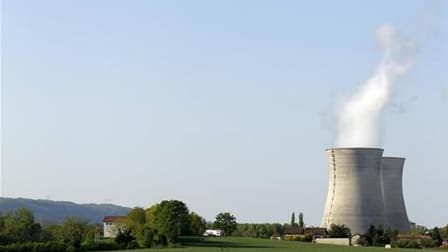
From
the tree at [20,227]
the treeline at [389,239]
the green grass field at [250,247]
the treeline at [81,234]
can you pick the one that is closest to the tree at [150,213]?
the treeline at [81,234]

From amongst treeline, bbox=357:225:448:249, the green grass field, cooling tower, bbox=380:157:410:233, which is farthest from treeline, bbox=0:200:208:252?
cooling tower, bbox=380:157:410:233

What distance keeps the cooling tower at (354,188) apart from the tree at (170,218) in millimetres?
10930

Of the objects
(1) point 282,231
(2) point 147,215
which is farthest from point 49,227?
(1) point 282,231

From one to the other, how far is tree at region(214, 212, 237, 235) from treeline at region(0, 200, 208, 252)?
752 inches

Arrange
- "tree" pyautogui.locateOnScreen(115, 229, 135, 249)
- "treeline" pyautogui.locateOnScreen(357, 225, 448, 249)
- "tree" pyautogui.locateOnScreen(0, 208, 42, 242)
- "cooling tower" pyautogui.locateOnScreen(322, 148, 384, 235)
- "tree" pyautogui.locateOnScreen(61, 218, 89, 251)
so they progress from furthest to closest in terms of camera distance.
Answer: "treeline" pyautogui.locateOnScreen(357, 225, 448, 249) → "tree" pyautogui.locateOnScreen(61, 218, 89, 251) → "cooling tower" pyautogui.locateOnScreen(322, 148, 384, 235) → "tree" pyautogui.locateOnScreen(0, 208, 42, 242) → "tree" pyautogui.locateOnScreen(115, 229, 135, 249)

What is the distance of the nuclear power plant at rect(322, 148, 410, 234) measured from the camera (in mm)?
57875

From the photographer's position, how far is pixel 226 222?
9369 centimetres

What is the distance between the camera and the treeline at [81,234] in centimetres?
4748

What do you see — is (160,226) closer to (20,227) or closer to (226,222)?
(20,227)

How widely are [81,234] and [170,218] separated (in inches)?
261

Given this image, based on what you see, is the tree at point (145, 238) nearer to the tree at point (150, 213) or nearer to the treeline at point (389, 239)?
the tree at point (150, 213)

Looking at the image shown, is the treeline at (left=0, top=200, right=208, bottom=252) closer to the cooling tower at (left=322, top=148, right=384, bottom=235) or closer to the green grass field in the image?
the green grass field

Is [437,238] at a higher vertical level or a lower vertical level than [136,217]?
lower

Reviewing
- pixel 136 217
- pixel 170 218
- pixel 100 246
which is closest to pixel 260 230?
pixel 136 217
